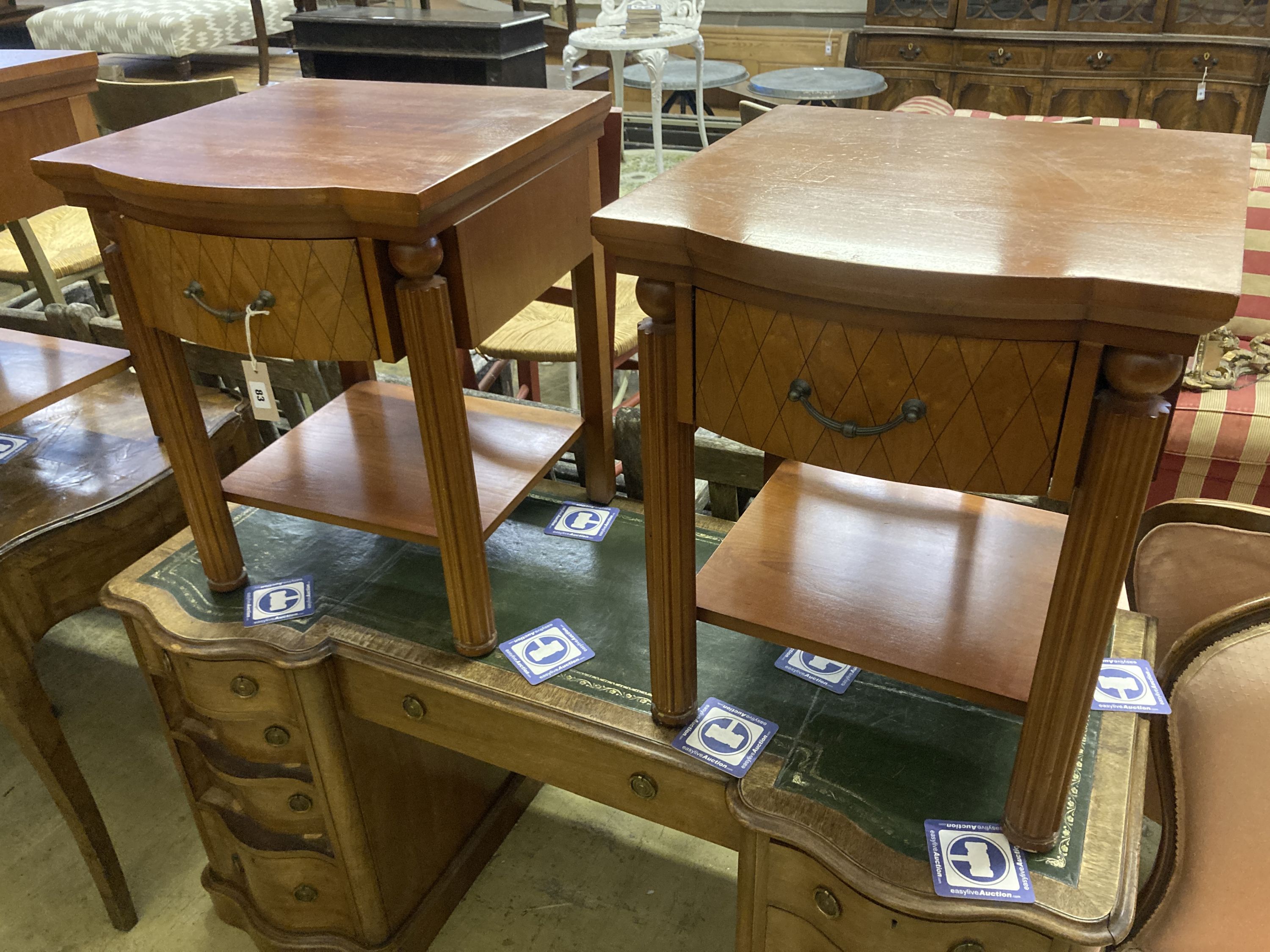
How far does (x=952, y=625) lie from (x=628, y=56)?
611 centimetres

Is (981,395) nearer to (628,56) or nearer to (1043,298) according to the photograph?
(1043,298)

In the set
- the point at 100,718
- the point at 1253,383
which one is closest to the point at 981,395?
the point at 1253,383

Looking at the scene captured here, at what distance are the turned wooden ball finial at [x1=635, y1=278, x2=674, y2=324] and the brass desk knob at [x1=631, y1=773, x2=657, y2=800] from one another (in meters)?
0.57

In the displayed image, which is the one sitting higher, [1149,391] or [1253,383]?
[1149,391]

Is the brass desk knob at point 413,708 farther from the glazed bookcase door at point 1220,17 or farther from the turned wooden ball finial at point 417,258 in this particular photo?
the glazed bookcase door at point 1220,17

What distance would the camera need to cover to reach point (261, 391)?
4.01 ft

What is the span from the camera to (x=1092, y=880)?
91 centimetres

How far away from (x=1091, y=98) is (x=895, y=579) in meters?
4.47

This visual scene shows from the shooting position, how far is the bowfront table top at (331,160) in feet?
3.05

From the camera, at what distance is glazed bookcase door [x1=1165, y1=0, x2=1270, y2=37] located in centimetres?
421

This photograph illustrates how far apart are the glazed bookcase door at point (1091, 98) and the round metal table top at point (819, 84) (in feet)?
2.77

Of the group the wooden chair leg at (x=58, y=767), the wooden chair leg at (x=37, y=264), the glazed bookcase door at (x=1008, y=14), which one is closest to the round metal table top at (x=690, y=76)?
the glazed bookcase door at (x=1008, y=14)

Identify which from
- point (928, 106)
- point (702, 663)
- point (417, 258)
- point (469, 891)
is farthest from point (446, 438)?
point (928, 106)

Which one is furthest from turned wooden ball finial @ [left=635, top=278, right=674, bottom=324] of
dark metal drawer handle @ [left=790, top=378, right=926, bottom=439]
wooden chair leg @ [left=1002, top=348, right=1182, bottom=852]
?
wooden chair leg @ [left=1002, top=348, right=1182, bottom=852]
